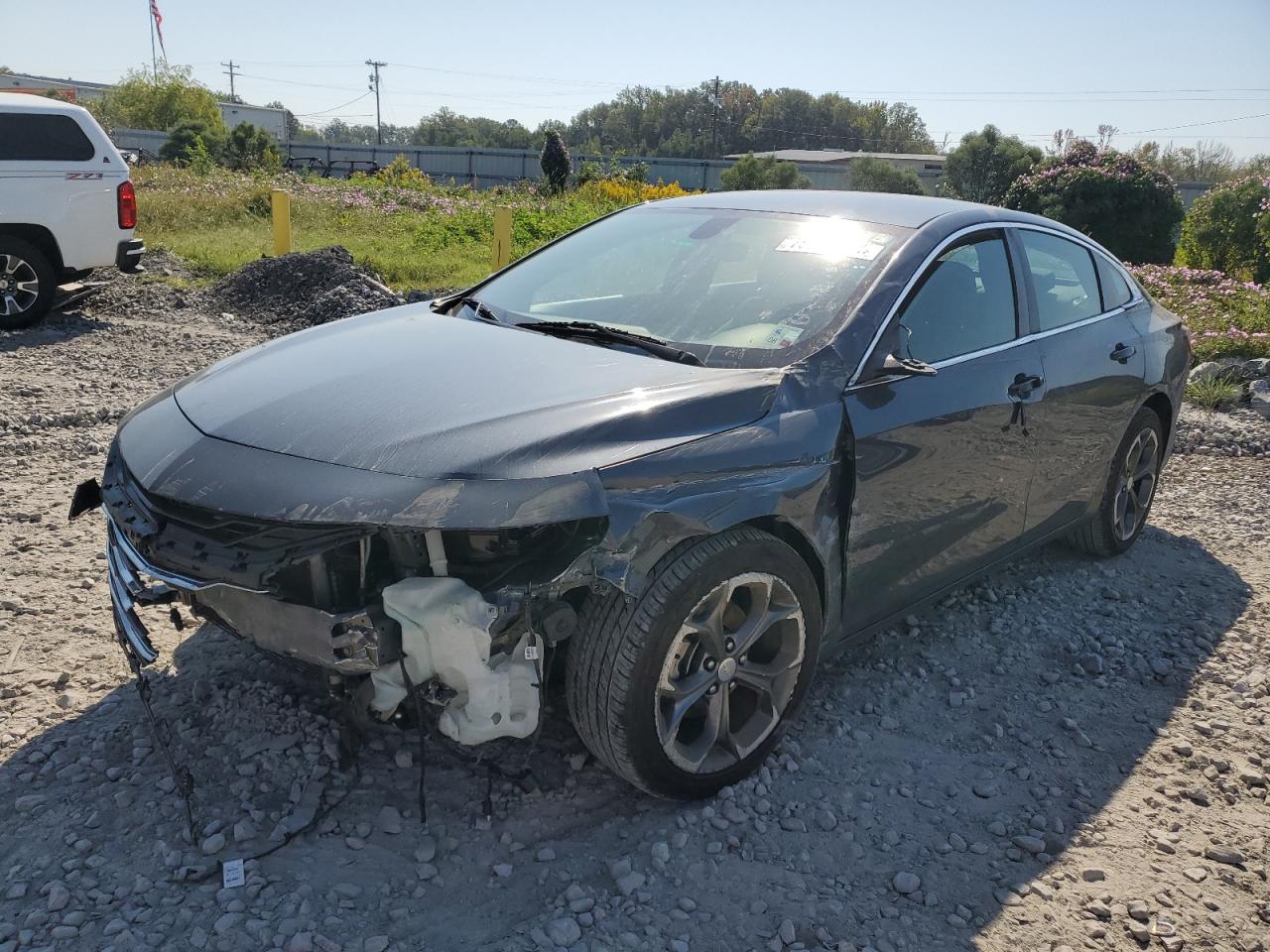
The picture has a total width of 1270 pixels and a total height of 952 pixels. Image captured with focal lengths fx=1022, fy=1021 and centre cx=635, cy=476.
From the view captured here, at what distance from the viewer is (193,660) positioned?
3576mm

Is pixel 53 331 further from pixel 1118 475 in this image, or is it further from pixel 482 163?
pixel 482 163

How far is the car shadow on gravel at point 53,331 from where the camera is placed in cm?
883

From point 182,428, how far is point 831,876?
2179mm

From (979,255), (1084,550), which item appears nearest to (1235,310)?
(1084,550)

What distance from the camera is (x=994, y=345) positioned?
3.72 meters

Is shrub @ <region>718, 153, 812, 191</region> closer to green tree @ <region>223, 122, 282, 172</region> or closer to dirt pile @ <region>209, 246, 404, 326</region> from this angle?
green tree @ <region>223, 122, 282, 172</region>

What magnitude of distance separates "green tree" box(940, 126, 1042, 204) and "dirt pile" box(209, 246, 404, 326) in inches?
978

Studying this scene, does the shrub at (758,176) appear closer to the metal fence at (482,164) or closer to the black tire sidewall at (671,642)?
the metal fence at (482,164)

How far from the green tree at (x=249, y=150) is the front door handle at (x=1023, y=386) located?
2744cm

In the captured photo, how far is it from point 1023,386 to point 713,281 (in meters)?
1.22

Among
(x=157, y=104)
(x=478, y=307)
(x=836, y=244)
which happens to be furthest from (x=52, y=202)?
(x=157, y=104)

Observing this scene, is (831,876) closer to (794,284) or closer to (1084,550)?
(794,284)

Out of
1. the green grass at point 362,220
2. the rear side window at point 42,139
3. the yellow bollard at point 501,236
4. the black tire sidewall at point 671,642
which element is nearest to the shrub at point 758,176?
the green grass at point 362,220

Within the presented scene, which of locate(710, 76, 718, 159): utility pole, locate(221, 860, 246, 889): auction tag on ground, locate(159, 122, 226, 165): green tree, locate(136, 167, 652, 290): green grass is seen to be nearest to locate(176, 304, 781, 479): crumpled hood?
locate(221, 860, 246, 889): auction tag on ground
